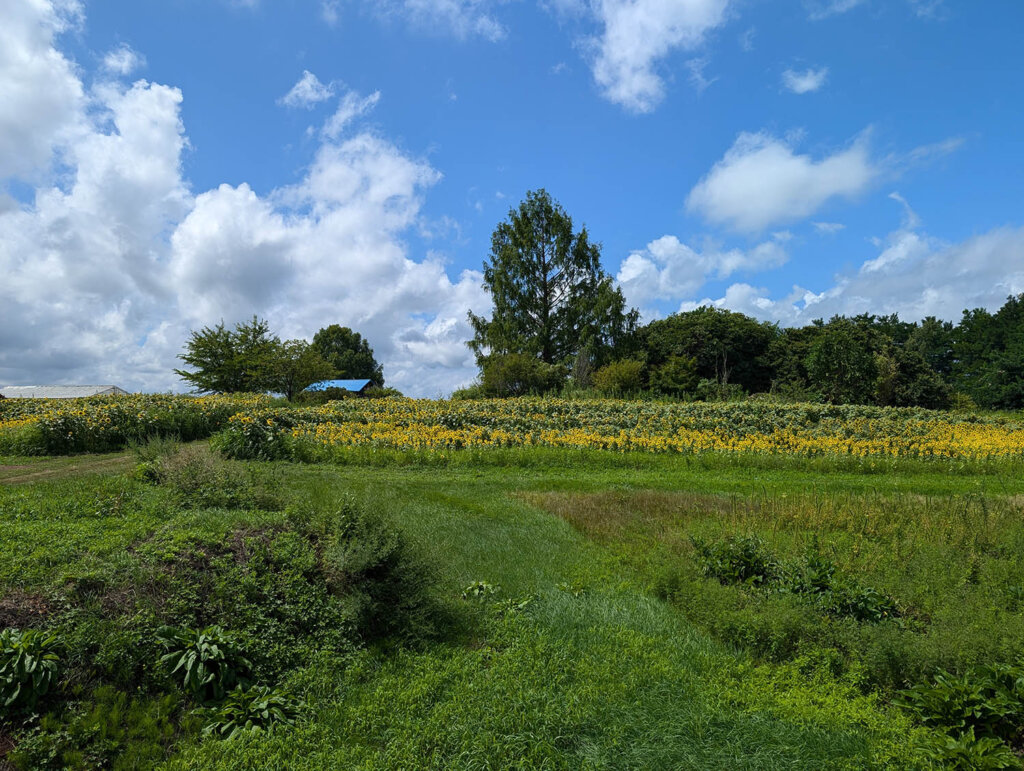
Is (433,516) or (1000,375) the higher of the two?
(1000,375)

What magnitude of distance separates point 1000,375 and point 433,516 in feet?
155

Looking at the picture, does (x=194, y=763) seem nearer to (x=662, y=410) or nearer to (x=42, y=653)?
(x=42, y=653)

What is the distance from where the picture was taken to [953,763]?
3.24m

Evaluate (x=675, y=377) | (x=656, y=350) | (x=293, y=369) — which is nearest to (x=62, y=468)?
(x=293, y=369)

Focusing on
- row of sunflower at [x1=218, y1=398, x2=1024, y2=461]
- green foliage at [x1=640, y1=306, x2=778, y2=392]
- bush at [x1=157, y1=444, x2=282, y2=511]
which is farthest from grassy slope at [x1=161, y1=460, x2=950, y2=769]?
green foliage at [x1=640, y1=306, x2=778, y2=392]

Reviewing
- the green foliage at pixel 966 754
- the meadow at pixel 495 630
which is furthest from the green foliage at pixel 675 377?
the green foliage at pixel 966 754

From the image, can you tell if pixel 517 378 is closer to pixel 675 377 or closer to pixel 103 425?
pixel 675 377

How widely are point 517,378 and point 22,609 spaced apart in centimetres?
2730

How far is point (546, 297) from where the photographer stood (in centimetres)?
3912

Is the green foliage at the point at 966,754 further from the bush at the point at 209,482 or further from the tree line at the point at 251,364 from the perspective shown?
the tree line at the point at 251,364

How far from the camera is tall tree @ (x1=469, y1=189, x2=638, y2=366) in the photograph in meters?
37.3

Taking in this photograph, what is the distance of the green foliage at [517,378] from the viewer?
30.7 meters

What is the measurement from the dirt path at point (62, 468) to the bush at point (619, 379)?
22.2m

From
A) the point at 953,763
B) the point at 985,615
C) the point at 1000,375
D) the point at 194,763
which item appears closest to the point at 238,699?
the point at 194,763
